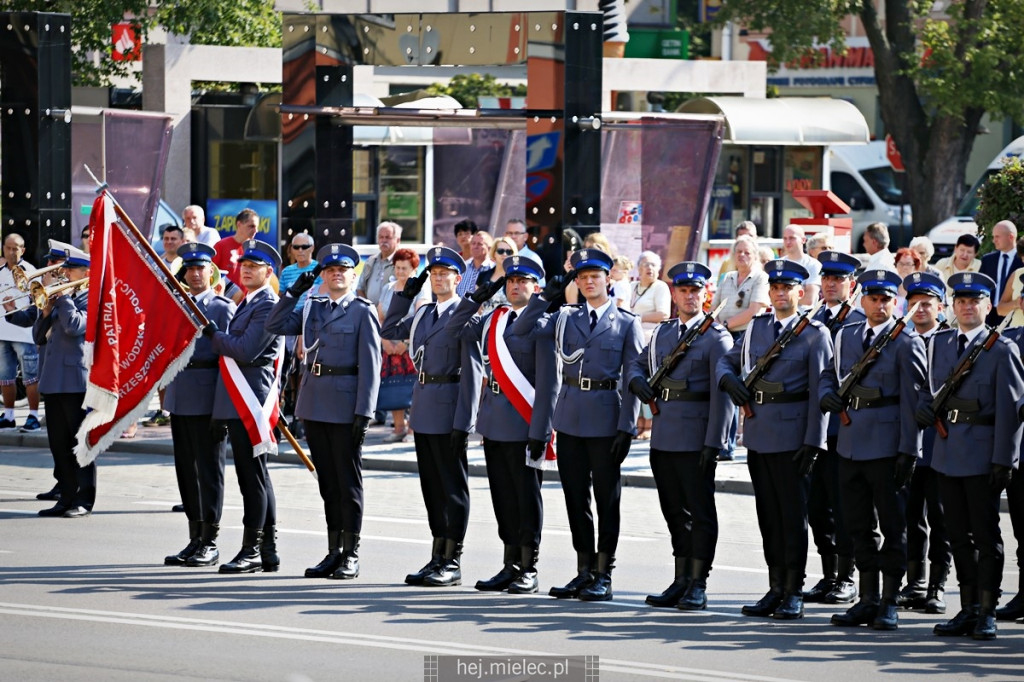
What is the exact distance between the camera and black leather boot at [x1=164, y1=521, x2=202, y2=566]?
11055 mm

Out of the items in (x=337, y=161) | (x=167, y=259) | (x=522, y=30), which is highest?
(x=522, y=30)

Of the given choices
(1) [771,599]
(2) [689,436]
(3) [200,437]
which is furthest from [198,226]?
(1) [771,599]

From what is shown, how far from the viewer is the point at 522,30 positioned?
45.9ft

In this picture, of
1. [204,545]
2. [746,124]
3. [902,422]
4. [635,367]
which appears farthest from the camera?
[746,124]

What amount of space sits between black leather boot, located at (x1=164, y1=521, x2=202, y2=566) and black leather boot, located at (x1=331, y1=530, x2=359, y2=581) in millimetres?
967

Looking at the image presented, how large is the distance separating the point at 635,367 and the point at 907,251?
5136 mm

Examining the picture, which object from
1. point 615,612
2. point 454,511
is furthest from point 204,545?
point 615,612

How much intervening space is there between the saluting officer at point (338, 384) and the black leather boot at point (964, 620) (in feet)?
11.4

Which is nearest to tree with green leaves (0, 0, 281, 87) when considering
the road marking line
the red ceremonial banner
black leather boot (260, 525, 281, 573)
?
the red ceremonial banner

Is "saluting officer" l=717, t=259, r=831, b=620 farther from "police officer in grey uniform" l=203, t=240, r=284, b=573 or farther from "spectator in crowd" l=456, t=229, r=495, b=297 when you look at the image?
"spectator in crowd" l=456, t=229, r=495, b=297

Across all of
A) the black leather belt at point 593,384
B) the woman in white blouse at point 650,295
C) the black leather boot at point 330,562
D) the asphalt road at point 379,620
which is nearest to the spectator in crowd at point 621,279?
the woman in white blouse at point 650,295

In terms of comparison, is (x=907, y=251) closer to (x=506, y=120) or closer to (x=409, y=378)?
(x=506, y=120)

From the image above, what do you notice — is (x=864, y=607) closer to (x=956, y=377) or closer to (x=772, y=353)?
(x=956, y=377)

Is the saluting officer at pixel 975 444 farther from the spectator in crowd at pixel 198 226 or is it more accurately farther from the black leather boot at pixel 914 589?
the spectator in crowd at pixel 198 226
